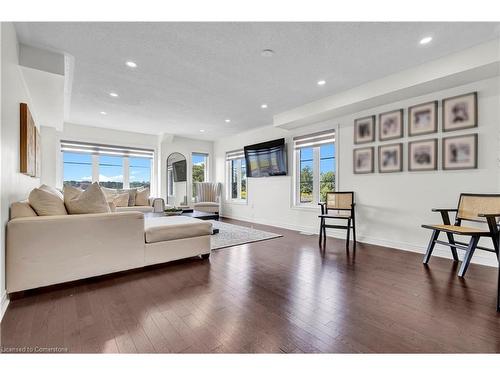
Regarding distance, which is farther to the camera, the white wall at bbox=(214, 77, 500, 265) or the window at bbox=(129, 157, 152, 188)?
the window at bbox=(129, 157, 152, 188)

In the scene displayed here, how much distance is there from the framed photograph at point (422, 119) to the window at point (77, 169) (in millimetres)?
6639

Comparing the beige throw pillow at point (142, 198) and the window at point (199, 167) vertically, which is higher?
the window at point (199, 167)

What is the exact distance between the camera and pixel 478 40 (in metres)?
2.31

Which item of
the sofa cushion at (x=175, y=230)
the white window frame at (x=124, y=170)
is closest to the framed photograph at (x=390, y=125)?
the sofa cushion at (x=175, y=230)

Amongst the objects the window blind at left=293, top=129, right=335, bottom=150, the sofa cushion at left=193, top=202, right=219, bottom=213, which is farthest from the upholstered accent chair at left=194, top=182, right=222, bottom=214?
the window blind at left=293, top=129, right=335, bottom=150

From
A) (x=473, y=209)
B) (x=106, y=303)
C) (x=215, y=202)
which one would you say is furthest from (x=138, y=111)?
(x=473, y=209)

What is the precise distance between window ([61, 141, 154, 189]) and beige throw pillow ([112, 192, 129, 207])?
0.96m

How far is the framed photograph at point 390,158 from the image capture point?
340 centimetres

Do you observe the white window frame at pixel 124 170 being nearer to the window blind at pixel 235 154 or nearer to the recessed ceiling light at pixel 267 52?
the window blind at pixel 235 154

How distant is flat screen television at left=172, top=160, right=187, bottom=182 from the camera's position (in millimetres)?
6750

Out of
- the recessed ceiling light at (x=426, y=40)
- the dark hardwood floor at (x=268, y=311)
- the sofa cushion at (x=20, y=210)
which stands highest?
the recessed ceiling light at (x=426, y=40)

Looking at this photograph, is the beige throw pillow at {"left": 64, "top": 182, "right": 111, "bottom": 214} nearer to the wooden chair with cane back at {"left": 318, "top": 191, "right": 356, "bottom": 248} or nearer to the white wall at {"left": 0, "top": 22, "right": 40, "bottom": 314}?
the white wall at {"left": 0, "top": 22, "right": 40, "bottom": 314}

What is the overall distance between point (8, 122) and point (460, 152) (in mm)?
4699
